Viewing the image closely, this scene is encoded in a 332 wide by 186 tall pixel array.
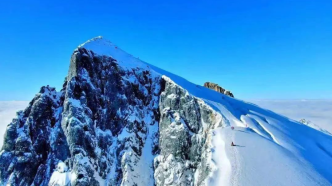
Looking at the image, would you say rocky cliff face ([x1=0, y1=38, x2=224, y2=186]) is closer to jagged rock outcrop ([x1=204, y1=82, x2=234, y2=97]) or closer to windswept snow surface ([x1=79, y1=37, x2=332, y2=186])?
windswept snow surface ([x1=79, y1=37, x2=332, y2=186])

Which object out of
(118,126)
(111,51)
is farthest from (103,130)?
(111,51)

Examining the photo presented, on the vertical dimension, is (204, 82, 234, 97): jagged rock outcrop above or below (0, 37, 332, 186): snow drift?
above

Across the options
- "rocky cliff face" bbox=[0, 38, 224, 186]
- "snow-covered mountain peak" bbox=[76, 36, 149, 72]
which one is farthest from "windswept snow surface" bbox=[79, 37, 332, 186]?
"rocky cliff face" bbox=[0, 38, 224, 186]

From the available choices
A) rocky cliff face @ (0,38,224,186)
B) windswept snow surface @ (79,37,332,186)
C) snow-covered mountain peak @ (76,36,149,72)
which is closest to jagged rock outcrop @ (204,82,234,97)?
windswept snow surface @ (79,37,332,186)

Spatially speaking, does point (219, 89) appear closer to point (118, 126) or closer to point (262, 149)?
point (118, 126)

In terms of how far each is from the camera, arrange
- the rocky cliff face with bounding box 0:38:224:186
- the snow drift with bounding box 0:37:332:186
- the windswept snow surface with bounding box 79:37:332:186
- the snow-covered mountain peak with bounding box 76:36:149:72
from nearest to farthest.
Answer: the windswept snow surface with bounding box 79:37:332:186, the snow drift with bounding box 0:37:332:186, the rocky cliff face with bounding box 0:38:224:186, the snow-covered mountain peak with bounding box 76:36:149:72

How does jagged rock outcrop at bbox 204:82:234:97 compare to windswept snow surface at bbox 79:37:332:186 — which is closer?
windswept snow surface at bbox 79:37:332:186

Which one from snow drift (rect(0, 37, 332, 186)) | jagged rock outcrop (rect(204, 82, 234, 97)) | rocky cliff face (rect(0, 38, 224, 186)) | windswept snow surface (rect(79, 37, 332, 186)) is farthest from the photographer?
jagged rock outcrop (rect(204, 82, 234, 97))
